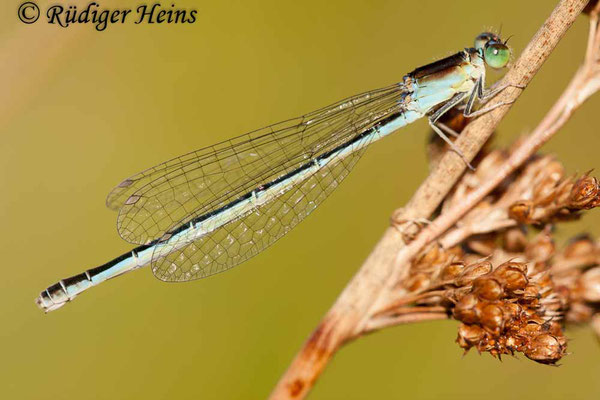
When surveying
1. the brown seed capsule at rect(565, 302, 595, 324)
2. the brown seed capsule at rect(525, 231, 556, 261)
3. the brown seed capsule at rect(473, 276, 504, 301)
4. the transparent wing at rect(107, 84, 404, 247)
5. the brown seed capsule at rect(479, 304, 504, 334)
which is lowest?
the brown seed capsule at rect(479, 304, 504, 334)

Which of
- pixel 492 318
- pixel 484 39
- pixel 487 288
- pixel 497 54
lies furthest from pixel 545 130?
pixel 484 39

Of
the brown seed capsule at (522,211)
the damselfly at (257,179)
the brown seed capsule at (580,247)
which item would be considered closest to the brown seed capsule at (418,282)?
the brown seed capsule at (522,211)

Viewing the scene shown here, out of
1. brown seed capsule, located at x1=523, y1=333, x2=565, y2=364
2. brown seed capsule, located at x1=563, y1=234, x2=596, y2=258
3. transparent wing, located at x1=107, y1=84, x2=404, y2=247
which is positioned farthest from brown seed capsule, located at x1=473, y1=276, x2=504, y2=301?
transparent wing, located at x1=107, y1=84, x2=404, y2=247

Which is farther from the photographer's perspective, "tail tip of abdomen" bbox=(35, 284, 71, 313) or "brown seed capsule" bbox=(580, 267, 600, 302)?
"tail tip of abdomen" bbox=(35, 284, 71, 313)

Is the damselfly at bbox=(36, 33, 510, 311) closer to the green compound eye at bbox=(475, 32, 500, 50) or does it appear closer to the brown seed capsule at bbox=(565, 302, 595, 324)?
the green compound eye at bbox=(475, 32, 500, 50)

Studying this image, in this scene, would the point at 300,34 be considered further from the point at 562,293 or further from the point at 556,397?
the point at 556,397

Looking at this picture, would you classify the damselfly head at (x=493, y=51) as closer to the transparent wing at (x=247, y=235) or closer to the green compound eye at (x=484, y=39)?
the green compound eye at (x=484, y=39)

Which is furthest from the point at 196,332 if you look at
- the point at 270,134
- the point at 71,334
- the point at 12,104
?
the point at 12,104
